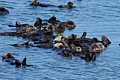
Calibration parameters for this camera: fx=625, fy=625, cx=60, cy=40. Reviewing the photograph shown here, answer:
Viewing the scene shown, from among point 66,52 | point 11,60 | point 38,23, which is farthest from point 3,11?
point 11,60

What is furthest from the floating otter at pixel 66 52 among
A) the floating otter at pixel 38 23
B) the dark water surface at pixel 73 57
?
the floating otter at pixel 38 23

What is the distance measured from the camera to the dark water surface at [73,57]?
1185 inches

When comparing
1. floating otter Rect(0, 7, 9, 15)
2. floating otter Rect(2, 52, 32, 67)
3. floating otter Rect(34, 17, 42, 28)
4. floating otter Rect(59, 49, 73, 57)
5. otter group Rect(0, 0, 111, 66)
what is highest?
floating otter Rect(0, 7, 9, 15)

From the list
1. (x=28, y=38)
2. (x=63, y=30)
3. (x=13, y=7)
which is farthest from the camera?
(x=13, y=7)

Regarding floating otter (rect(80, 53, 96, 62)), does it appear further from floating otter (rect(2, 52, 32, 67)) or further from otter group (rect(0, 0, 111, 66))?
floating otter (rect(2, 52, 32, 67))

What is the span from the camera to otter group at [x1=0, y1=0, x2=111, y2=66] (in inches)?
1295

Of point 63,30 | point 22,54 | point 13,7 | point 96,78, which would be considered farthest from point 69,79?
point 13,7

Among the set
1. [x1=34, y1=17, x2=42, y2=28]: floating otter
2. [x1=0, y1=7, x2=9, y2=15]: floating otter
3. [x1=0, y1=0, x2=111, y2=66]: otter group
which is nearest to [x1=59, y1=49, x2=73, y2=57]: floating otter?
[x1=0, y1=0, x2=111, y2=66]: otter group

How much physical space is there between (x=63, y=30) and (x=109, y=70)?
9279mm

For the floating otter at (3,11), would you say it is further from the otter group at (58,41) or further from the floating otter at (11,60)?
the floating otter at (11,60)

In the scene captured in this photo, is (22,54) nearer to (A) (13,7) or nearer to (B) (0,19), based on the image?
(B) (0,19)

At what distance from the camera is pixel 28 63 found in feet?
103

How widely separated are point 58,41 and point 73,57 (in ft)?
7.84

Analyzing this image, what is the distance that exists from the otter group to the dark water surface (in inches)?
14.8
